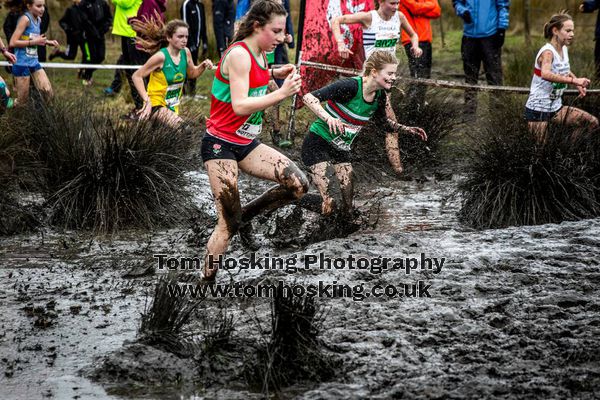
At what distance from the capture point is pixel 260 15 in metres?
5.62

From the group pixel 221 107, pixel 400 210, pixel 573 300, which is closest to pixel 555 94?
pixel 400 210

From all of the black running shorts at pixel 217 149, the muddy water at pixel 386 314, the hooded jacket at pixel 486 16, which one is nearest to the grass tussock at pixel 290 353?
the muddy water at pixel 386 314

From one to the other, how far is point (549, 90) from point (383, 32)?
5.68 ft

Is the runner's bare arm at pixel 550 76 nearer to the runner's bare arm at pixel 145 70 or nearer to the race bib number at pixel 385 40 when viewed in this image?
the race bib number at pixel 385 40

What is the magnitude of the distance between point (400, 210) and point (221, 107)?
282cm

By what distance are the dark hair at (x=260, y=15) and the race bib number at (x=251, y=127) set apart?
512 millimetres

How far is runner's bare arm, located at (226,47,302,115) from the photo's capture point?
544cm

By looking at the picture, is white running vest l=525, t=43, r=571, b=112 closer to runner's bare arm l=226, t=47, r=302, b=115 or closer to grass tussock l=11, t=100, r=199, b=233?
grass tussock l=11, t=100, r=199, b=233

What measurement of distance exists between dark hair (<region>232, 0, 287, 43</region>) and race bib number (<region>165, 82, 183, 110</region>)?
3345 mm

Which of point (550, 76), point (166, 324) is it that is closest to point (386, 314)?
point (166, 324)

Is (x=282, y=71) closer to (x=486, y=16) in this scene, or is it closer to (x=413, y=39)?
(x=413, y=39)

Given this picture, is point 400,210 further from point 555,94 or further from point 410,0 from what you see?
point 410,0

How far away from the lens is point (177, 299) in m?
4.87

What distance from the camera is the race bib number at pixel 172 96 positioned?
898 centimetres
